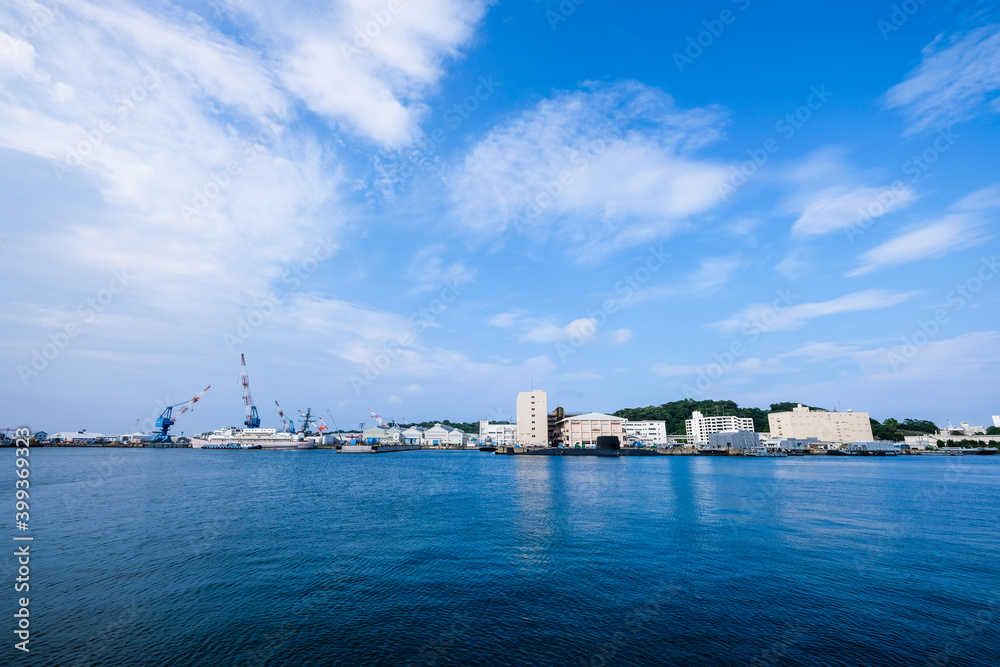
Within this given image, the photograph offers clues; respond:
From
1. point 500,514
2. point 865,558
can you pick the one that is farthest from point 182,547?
point 865,558

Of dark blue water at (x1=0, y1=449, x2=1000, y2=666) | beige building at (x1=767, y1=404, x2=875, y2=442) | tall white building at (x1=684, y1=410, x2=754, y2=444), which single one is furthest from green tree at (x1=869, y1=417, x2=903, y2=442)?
dark blue water at (x1=0, y1=449, x2=1000, y2=666)

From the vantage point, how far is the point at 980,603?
53.8 feet

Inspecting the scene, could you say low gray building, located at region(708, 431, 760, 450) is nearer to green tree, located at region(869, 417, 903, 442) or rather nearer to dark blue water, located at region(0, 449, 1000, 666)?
green tree, located at region(869, 417, 903, 442)

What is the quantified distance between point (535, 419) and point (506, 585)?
12725 centimetres

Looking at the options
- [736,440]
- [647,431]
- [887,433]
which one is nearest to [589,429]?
[736,440]

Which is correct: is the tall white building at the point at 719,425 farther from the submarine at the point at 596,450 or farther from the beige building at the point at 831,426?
the submarine at the point at 596,450

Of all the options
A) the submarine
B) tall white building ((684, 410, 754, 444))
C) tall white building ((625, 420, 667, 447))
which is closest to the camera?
the submarine

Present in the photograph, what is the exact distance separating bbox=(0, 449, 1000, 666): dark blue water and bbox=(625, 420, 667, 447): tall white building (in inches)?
6378

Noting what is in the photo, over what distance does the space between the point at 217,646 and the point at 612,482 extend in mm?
53765

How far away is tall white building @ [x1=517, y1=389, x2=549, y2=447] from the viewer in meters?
144

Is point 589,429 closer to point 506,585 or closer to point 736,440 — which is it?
point 736,440

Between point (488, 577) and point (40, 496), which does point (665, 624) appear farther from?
point (40, 496)

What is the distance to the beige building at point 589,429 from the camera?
150500 millimetres

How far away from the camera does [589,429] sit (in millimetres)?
151625
